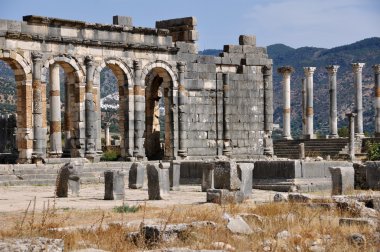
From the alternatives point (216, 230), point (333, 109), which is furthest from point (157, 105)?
point (333, 109)

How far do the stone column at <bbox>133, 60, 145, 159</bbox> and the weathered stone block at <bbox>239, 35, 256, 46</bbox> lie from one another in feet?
16.8

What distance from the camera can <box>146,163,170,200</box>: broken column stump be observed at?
18.5 meters

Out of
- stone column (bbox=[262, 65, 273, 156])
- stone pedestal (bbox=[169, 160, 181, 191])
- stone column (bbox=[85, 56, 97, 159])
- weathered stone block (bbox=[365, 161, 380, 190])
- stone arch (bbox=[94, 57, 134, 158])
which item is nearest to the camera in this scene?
weathered stone block (bbox=[365, 161, 380, 190])

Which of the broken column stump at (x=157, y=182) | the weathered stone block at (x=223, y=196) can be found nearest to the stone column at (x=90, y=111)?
the broken column stump at (x=157, y=182)

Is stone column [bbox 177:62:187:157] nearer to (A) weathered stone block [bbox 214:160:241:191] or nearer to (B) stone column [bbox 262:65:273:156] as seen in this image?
(B) stone column [bbox 262:65:273:156]

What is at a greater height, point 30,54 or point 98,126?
point 30,54

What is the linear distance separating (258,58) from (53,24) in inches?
357

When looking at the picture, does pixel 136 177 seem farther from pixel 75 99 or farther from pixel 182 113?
pixel 182 113

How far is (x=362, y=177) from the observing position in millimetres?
21484

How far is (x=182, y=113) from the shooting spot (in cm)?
3064

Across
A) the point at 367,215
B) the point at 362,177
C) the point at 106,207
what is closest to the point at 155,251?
the point at 367,215

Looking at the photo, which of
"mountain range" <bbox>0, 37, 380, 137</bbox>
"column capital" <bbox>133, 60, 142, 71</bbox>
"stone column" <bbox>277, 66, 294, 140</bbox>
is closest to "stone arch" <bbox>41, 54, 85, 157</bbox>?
"column capital" <bbox>133, 60, 142, 71</bbox>

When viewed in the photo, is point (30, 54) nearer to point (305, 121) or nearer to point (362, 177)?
point (362, 177)

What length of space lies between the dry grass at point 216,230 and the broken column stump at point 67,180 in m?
4.52
